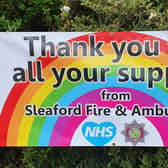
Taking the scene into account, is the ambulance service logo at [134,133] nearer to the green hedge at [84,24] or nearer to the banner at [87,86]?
the banner at [87,86]

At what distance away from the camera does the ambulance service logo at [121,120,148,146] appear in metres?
4.00

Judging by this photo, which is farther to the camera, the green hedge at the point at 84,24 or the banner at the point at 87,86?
the green hedge at the point at 84,24

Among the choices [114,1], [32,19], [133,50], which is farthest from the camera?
[32,19]

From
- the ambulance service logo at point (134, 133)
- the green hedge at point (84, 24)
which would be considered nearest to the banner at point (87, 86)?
the ambulance service logo at point (134, 133)

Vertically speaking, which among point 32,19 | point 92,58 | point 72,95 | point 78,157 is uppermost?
point 32,19

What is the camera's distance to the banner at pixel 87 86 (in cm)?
391

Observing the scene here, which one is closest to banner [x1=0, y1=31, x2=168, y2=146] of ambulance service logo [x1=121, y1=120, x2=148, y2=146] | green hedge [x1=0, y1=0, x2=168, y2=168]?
ambulance service logo [x1=121, y1=120, x2=148, y2=146]

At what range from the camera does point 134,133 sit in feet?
13.2

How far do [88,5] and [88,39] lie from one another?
1.36 ft

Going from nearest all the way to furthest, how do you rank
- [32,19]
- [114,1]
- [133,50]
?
[133,50] < [114,1] < [32,19]

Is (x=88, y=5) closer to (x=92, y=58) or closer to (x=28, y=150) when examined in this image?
(x=92, y=58)

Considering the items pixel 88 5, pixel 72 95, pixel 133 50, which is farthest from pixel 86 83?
pixel 88 5

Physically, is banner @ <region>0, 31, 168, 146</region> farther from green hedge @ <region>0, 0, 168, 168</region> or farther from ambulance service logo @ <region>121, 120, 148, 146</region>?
green hedge @ <region>0, 0, 168, 168</region>

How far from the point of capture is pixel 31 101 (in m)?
4.05
